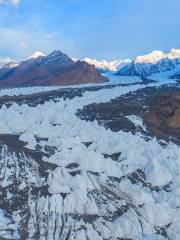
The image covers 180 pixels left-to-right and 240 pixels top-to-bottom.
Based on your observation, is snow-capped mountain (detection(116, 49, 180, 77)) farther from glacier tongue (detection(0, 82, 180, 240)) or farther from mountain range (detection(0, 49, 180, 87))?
glacier tongue (detection(0, 82, 180, 240))

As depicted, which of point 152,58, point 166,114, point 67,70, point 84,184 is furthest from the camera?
point 152,58

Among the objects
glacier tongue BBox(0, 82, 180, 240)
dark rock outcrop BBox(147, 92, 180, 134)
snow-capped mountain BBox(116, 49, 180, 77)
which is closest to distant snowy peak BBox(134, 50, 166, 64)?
snow-capped mountain BBox(116, 49, 180, 77)

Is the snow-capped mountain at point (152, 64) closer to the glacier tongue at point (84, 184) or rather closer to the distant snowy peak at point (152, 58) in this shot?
the distant snowy peak at point (152, 58)

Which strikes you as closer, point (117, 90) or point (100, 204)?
point (100, 204)

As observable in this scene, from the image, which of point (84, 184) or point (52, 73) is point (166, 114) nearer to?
point (84, 184)

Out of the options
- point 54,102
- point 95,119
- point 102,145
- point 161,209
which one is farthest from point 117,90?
point 161,209

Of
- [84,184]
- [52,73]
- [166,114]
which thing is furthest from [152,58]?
[84,184]

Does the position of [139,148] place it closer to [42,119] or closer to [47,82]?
[42,119]
